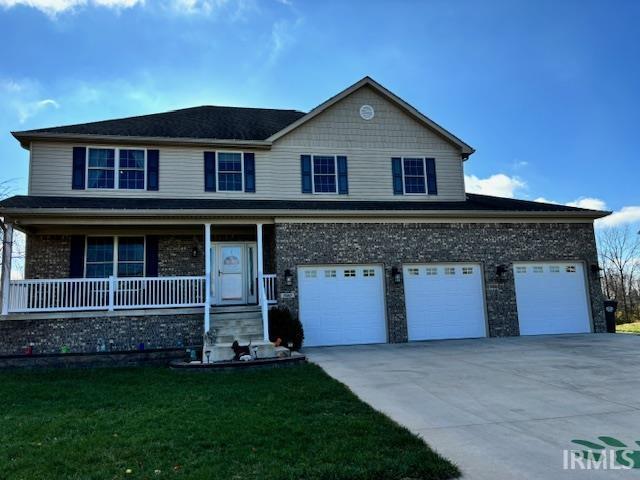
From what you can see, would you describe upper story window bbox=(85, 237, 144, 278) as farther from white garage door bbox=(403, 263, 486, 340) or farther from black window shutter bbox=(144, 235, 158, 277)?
white garage door bbox=(403, 263, 486, 340)

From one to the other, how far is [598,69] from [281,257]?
12.9m

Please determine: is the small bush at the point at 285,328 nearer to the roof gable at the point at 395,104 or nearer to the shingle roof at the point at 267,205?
the shingle roof at the point at 267,205

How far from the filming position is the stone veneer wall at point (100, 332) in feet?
36.9

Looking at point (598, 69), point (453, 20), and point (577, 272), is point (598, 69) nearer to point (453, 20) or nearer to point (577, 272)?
point (453, 20)

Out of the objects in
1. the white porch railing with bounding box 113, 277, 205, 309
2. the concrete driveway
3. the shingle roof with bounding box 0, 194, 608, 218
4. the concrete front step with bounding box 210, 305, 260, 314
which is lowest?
the concrete driveway

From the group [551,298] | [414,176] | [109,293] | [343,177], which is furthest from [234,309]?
[551,298]

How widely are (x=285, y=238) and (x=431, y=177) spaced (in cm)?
578

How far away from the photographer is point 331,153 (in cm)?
1490

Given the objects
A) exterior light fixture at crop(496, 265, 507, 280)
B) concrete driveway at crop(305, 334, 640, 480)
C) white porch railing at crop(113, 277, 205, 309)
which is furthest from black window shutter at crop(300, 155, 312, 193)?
exterior light fixture at crop(496, 265, 507, 280)

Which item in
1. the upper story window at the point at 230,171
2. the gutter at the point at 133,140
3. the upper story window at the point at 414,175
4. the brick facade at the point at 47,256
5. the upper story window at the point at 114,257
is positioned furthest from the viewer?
the upper story window at the point at 414,175

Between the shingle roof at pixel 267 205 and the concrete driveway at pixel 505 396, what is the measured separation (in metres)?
4.20

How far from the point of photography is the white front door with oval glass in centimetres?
1355

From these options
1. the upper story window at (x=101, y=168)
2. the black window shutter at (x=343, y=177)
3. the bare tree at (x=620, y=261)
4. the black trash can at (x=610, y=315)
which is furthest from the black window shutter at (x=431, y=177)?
the bare tree at (x=620, y=261)

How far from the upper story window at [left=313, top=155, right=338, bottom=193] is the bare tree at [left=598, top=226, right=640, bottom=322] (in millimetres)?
21310
